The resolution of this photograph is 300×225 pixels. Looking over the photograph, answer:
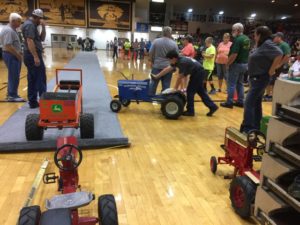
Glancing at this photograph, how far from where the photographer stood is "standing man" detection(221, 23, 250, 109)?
521 cm

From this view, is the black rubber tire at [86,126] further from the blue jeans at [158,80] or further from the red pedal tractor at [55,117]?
the blue jeans at [158,80]

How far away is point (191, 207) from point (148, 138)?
1.60 metres

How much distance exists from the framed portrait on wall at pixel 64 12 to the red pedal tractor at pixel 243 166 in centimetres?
2021

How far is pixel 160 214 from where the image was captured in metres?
2.27

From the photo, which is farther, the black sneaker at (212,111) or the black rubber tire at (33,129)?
the black sneaker at (212,111)

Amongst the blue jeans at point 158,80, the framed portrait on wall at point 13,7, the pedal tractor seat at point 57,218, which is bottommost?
the pedal tractor seat at point 57,218

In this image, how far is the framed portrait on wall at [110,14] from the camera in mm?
21312

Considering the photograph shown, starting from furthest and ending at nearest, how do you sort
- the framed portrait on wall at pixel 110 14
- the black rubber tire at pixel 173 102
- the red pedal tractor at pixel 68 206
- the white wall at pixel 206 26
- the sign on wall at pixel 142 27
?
the white wall at pixel 206 26
the sign on wall at pixel 142 27
the framed portrait on wall at pixel 110 14
the black rubber tire at pixel 173 102
the red pedal tractor at pixel 68 206

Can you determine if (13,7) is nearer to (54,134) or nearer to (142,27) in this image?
(142,27)

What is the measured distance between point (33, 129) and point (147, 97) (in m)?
2.10

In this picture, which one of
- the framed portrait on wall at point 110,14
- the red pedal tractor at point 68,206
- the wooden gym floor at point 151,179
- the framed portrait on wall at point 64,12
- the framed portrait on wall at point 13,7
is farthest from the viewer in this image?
the framed portrait on wall at point 110,14

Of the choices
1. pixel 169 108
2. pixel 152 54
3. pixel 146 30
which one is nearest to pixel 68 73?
pixel 152 54

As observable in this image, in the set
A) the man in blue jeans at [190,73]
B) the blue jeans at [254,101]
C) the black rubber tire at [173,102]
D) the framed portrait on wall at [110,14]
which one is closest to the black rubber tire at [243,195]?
the blue jeans at [254,101]

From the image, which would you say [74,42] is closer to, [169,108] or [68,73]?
[68,73]
